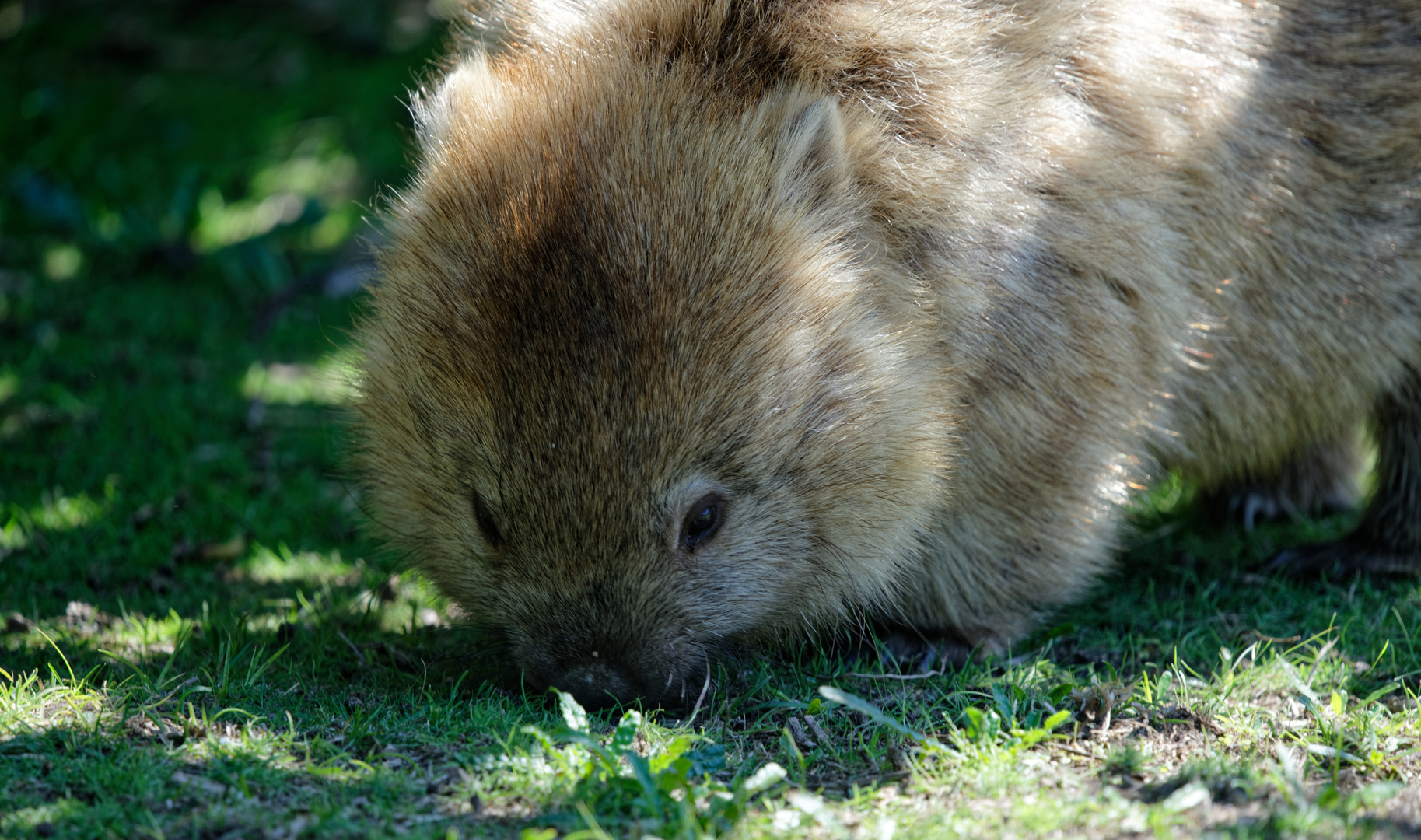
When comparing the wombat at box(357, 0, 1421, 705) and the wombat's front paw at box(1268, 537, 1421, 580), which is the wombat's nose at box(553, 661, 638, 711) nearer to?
the wombat at box(357, 0, 1421, 705)

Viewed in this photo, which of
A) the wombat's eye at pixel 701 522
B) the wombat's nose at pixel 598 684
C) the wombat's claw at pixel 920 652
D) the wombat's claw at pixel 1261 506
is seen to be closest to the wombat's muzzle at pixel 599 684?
the wombat's nose at pixel 598 684

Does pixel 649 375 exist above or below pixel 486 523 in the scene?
above

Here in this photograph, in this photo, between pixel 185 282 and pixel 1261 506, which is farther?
pixel 185 282

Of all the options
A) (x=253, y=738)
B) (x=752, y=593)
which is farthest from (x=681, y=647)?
(x=253, y=738)

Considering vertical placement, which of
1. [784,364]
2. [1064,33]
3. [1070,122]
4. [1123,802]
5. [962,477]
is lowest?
[1123,802]

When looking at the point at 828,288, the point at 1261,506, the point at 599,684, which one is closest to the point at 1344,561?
the point at 1261,506

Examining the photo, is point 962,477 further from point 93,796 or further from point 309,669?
point 93,796

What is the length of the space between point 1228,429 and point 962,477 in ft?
4.14

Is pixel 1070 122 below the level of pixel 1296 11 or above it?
below

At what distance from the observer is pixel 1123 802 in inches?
109

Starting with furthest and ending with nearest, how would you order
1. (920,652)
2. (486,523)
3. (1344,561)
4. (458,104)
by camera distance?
(1344,561), (920,652), (458,104), (486,523)

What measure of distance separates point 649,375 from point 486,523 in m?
0.65

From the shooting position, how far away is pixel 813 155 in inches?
132

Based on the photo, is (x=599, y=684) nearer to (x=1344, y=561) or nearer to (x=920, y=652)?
(x=920, y=652)
